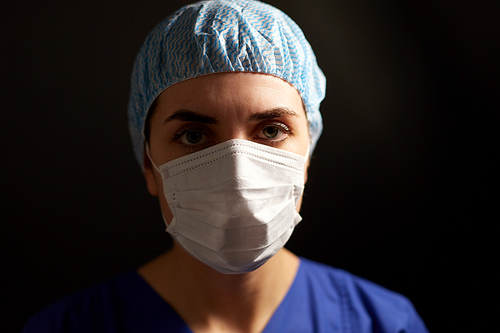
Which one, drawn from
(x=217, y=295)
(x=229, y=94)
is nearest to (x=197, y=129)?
(x=229, y=94)

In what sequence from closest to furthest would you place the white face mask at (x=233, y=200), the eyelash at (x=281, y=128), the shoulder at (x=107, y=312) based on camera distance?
the white face mask at (x=233, y=200)
the eyelash at (x=281, y=128)
the shoulder at (x=107, y=312)

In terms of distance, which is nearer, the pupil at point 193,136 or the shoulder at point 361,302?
the pupil at point 193,136

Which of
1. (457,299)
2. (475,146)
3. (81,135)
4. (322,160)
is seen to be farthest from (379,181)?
(81,135)

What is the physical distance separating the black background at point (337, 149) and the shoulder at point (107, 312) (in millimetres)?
506

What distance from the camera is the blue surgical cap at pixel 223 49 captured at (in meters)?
1.18

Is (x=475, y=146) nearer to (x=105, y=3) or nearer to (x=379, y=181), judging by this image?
(x=379, y=181)

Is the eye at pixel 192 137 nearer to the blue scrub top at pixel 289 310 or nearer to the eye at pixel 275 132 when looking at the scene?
the eye at pixel 275 132

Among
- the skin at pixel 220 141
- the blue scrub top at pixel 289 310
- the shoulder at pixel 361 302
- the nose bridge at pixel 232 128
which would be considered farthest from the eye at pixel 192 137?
the shoulder at pixel 361 302

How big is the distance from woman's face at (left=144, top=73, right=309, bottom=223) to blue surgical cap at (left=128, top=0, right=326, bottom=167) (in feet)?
0.11

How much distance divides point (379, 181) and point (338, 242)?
0.40 metres

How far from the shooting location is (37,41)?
5.75 ft

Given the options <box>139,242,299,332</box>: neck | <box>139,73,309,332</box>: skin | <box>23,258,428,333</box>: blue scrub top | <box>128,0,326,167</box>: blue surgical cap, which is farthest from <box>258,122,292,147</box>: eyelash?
<box>23,258,428,333</box>: blue scrub top

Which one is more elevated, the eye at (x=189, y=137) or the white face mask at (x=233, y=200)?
the eye at (x=189, y=137)

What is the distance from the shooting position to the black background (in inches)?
69.0
